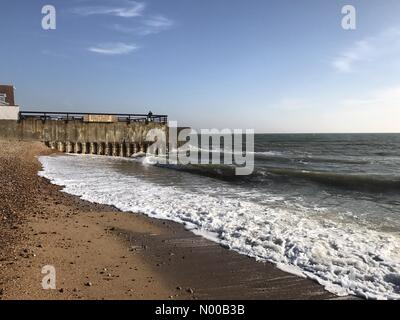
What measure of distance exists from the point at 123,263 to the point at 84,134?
1271 inches

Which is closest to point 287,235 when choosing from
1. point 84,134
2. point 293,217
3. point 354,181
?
point 293,217

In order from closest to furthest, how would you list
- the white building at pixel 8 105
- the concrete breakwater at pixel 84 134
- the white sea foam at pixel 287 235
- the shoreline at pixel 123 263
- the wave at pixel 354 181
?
the shoreline at pixel 123 263
the white sea foam at pixel 287 235
the wave at pixel 354 181
the concrete breakwater at pixel 84 134
the white building at pixel 8 105

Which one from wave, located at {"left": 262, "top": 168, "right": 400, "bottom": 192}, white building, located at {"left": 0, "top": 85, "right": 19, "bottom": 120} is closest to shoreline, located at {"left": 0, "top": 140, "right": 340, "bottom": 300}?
wave, located at {"left": 262, "top": 168, "right": 400, "bottom": 192}

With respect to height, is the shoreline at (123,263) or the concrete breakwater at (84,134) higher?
the concrete breakwater at (84,134)

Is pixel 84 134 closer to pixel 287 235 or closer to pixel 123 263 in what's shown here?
pixel 287 235

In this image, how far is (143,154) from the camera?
1560 inches

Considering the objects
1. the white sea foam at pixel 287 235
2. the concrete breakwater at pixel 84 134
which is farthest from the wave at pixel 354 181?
the concrete breakwater at pixel 84 134

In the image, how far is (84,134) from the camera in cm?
3747

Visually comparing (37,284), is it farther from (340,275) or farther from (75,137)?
(75,137)

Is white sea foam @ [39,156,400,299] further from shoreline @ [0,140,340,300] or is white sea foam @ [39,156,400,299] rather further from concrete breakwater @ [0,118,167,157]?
concrete breakwater @ [0,118,167,157]

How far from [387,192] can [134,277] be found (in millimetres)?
16082

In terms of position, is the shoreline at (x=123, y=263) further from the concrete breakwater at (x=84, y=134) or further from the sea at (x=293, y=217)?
the concrete breakwater at (x=84, y=134)

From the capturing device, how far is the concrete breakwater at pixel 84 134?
117 feet

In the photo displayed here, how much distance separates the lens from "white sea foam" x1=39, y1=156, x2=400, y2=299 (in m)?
6.60
